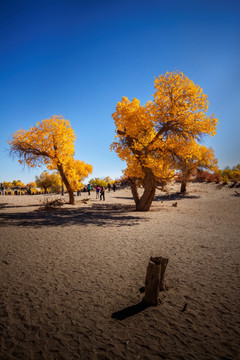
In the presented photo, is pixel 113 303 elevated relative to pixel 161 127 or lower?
lower

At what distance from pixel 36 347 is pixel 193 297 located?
2.64m

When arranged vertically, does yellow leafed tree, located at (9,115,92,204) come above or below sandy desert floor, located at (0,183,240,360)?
above

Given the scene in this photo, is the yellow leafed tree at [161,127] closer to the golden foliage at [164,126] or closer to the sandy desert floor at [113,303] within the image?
the golden foliage at [164,126]

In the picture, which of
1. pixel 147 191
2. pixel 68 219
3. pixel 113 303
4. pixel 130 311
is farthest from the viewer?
pixel 147 191

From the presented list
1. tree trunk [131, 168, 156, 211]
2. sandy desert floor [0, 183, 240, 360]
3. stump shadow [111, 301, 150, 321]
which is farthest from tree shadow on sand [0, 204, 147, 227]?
stump shadow [111, 301, 150, 321]

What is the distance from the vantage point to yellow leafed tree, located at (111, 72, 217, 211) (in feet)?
36.3

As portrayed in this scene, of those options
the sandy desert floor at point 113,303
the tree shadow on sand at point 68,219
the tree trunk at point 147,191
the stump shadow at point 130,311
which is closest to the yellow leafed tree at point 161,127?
the tree trunk at point 147,191

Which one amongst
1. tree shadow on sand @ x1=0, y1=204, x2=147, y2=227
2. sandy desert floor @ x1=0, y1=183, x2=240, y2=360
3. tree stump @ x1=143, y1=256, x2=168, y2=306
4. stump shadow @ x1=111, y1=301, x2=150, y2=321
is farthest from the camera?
tree shadow on sand @ x1=0, y1=204, x2=147, y2=227

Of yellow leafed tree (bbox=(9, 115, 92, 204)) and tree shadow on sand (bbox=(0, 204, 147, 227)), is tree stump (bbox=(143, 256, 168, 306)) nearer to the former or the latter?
tree shadow on sand (bbox=(0, 204, 147, 227))

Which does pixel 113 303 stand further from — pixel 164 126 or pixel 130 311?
pixel 164 126

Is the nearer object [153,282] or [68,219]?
[153,282]

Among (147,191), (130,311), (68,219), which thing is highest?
(147,191)

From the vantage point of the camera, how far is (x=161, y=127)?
12.0 meters

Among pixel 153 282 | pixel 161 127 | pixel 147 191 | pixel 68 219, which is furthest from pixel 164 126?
pixel 153 282
